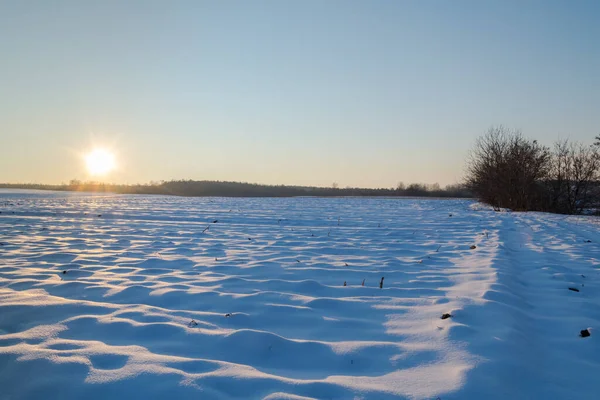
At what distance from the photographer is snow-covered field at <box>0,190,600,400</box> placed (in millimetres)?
2152

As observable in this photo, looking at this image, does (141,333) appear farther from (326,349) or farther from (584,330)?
(584,330)

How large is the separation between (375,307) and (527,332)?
125cm

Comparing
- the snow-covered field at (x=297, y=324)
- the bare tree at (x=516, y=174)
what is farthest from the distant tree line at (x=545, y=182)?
the snow-covered field at (x=297, y=324)

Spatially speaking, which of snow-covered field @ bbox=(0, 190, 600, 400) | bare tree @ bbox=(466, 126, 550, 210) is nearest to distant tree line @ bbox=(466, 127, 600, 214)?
bare tree @ bbox=(466, 126, 550, 210)

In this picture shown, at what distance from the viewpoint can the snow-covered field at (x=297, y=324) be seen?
2.15 m

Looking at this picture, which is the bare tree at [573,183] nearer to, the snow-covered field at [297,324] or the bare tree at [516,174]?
the bare tree at [516,174]

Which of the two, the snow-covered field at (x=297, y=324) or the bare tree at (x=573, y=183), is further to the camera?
the bare tree at (x=573, y=183)

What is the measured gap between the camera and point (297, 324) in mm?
3172

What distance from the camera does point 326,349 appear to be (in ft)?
8.67

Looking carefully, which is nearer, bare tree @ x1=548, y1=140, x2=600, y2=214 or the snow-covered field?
the snow-covered field

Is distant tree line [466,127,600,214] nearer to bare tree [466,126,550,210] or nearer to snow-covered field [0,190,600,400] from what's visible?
bare tree [466,126,550,210]

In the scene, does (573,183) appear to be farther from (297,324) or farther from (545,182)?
(297,324)

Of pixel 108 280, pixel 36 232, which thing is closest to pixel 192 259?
pixel 108 280

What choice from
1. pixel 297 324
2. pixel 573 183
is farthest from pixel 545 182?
pixel 297 324
